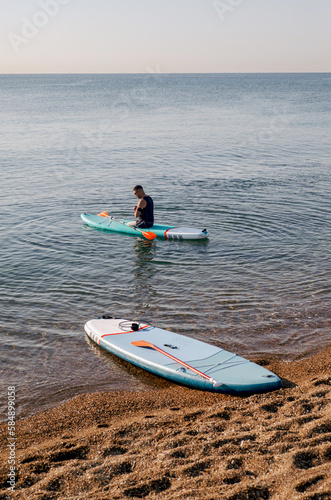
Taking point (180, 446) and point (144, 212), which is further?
point (144, 212)

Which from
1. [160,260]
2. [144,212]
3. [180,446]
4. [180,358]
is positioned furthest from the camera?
[144,212]

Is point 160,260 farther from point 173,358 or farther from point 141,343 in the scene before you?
point 173,358

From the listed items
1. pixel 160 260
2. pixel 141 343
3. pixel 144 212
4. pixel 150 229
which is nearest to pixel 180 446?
pixel 141 343

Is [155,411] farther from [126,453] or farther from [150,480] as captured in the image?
[150,480]

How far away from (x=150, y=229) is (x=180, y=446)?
389 inches

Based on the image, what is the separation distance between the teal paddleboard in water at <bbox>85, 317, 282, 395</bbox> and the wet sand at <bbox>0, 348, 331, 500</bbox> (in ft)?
0.68

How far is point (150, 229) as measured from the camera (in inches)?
583

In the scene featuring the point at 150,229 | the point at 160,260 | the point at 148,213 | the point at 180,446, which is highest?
the point at 148,213

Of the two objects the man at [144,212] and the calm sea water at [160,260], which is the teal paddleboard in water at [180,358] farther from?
the man at [144,212]

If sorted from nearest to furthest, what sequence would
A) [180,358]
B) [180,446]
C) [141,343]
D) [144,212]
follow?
[180,446], [180,358], [141,343], [144,212]

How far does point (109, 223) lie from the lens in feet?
51.6

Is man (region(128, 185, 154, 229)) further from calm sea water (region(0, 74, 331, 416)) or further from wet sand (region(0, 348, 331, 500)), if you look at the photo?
wet sand (region(0, 348, 331, 500))

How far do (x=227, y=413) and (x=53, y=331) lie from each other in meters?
4.42

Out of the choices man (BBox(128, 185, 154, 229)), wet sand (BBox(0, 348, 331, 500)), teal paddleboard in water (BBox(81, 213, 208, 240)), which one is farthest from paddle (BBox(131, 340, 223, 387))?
man (BBox(128, 185, 154, 229))
